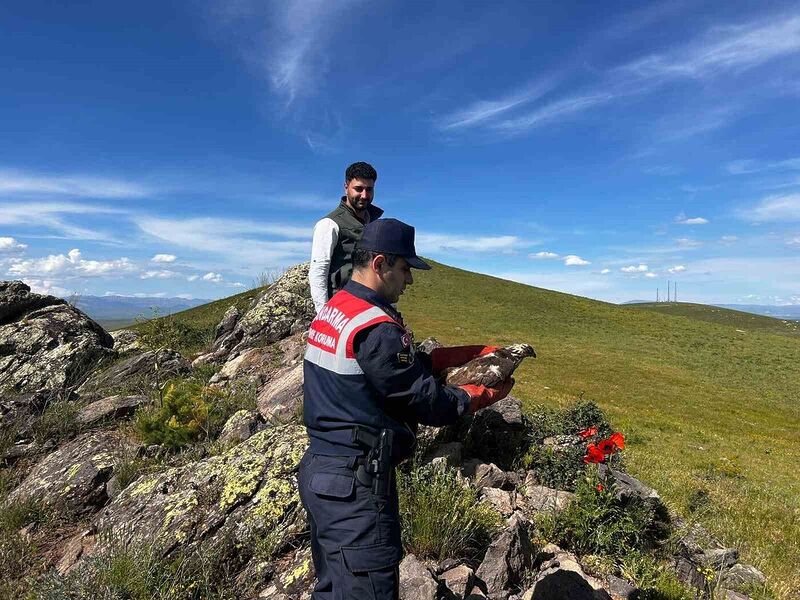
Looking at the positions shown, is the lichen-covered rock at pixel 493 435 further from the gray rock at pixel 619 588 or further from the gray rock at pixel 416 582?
the gray rock at pixel 416 582

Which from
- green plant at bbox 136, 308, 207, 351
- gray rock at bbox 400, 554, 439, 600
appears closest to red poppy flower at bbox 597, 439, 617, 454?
gray rock at bbox 400, 554, 439, 600

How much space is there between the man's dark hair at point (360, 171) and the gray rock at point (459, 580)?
4951 mm

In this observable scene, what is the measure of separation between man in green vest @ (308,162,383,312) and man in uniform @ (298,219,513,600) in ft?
10.2

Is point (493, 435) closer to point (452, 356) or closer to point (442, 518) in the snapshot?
point (442, 518)

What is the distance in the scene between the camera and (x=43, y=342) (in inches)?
455

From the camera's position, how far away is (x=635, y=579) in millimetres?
5125

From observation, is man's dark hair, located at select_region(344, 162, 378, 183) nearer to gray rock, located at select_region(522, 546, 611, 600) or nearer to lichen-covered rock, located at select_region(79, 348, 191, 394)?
gray rock, located at select_region(522, 546, 611, 600)

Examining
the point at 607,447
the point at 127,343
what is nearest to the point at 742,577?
the point at 607,447

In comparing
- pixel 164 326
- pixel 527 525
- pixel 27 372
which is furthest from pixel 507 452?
pixel 164 326

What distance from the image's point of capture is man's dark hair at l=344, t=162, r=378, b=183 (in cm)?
659

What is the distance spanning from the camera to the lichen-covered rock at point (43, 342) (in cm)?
1054

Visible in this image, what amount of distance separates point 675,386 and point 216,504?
3190 cm

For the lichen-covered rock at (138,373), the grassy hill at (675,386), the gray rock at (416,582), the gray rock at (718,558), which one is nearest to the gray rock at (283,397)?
the lichen-covered rock at (138,373)

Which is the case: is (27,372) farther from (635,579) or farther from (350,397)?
(635,579)
